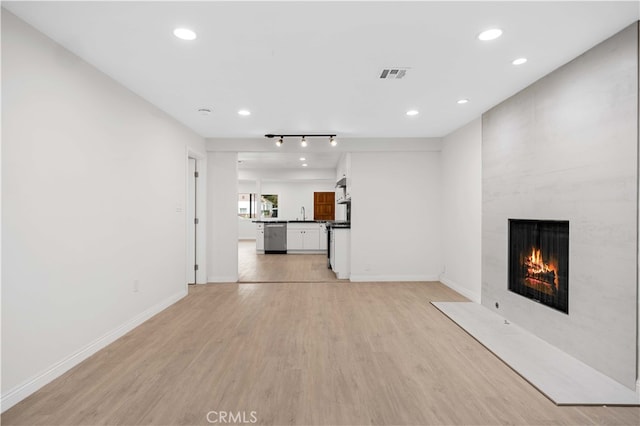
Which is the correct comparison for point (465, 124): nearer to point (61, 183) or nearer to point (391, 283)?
point (391, 283)

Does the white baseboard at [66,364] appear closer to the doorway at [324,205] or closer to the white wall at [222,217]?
the white wall at [222,217]

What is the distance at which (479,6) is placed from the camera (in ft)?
6.60

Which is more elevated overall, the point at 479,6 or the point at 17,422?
the point at 479,6

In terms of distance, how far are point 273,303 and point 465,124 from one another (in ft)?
12.1

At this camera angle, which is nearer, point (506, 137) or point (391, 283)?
point (506, 137)

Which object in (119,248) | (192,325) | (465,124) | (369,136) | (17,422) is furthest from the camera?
(369,136)

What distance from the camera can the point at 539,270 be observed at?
3158 millimetres

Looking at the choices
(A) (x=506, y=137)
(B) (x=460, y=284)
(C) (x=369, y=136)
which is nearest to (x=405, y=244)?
(B) (x=460, y=284)

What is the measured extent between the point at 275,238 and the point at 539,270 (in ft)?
23.5

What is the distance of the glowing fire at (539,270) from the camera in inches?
117

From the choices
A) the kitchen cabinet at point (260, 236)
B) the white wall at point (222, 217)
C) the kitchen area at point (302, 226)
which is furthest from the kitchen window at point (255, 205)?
the white wall at point (222, 217)

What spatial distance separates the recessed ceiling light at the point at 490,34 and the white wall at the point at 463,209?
2.12 meters

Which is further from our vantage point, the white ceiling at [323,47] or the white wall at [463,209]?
the white wall at [463,209]

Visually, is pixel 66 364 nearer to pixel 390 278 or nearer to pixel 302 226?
pixel 390 278
